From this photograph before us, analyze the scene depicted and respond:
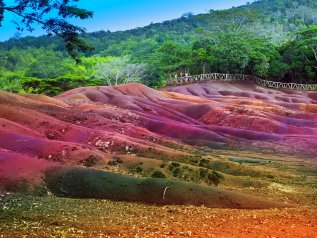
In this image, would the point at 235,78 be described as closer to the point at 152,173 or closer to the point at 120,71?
the point at 120,71

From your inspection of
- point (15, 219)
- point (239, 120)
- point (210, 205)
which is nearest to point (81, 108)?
point (239, 120)

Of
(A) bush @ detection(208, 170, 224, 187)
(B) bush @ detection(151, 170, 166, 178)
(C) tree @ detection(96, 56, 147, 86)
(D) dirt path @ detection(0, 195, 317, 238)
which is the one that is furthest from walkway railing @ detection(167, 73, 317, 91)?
(D) dirt path @ detection(0, 195, 317, 238)

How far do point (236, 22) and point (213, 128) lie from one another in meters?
67.5

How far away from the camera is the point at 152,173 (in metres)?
27.0

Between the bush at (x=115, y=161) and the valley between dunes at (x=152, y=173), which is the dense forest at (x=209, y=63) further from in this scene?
the bush at (x=115, y=161)

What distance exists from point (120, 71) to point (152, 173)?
7172 centimetres

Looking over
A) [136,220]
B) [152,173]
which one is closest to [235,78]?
[152,173]

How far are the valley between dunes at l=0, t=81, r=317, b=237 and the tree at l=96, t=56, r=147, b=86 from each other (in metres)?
39.2

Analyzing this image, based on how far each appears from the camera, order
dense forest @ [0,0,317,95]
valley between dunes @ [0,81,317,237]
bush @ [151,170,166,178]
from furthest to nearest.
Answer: dense forest @ [0,0,317,95]
bush @ [151,170,166,178]
valley between dunes @ [0,81,317,237]

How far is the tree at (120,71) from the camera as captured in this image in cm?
9681

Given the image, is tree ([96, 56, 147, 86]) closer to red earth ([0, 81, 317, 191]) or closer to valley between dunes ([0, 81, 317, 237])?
red earth ([0, 81, 317, 191])

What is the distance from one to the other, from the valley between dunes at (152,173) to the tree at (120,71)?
3920 centimetres

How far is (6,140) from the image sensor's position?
28844 millimetres

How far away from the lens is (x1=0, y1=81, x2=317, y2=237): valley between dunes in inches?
651
